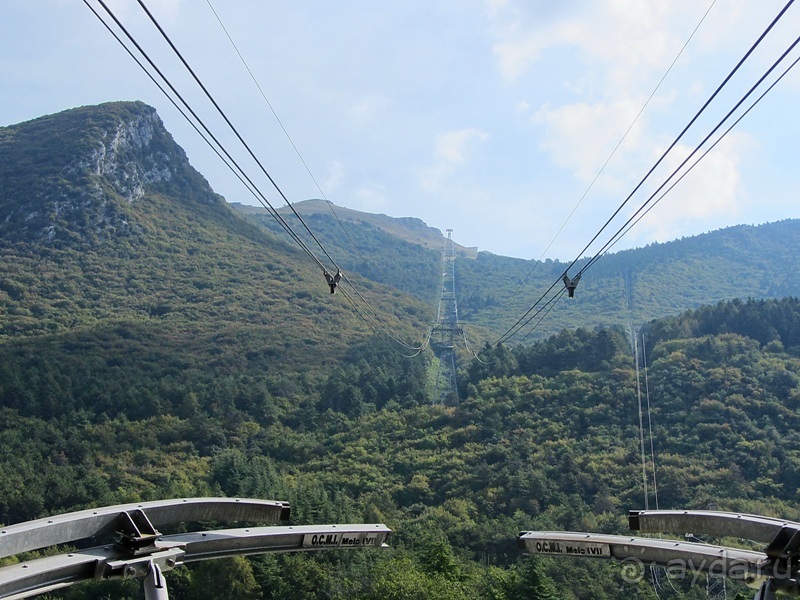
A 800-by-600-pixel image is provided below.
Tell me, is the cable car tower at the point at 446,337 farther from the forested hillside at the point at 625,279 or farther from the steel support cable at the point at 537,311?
the steel support cable at the point at 537,311

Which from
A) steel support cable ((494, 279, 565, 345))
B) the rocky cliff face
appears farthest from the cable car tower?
the rocky cliff face

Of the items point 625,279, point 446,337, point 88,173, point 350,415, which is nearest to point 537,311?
point 350,415

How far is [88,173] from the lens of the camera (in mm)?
81375

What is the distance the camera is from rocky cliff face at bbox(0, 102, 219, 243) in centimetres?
7529

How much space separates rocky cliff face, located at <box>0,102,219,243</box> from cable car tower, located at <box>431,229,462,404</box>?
96.8 feet

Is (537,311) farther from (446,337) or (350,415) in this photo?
(446,337)

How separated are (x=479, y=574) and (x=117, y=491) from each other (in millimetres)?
15799

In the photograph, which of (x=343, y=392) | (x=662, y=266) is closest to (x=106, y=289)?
(x=343, y=392)

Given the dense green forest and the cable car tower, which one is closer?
the dense green forest

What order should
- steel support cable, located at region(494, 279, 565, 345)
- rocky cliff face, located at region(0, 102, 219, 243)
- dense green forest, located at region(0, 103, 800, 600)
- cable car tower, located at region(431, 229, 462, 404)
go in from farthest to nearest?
1. rocky cliff face, located at region(0, 102, 219, 243)
2. cable car tower, located at region(431, 229, 462, 404)
3. dense green forest, located at region(0, 103, 800, 600)
4. steel support cable, located at region(494, 279, 565, 345)

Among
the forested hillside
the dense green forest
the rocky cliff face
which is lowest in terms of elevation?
the dense green forest

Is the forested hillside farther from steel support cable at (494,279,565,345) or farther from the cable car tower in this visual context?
steel support cable at (494,279,565,345)

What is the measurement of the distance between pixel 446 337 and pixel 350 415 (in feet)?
94.4

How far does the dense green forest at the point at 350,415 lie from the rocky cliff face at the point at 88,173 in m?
0.37
